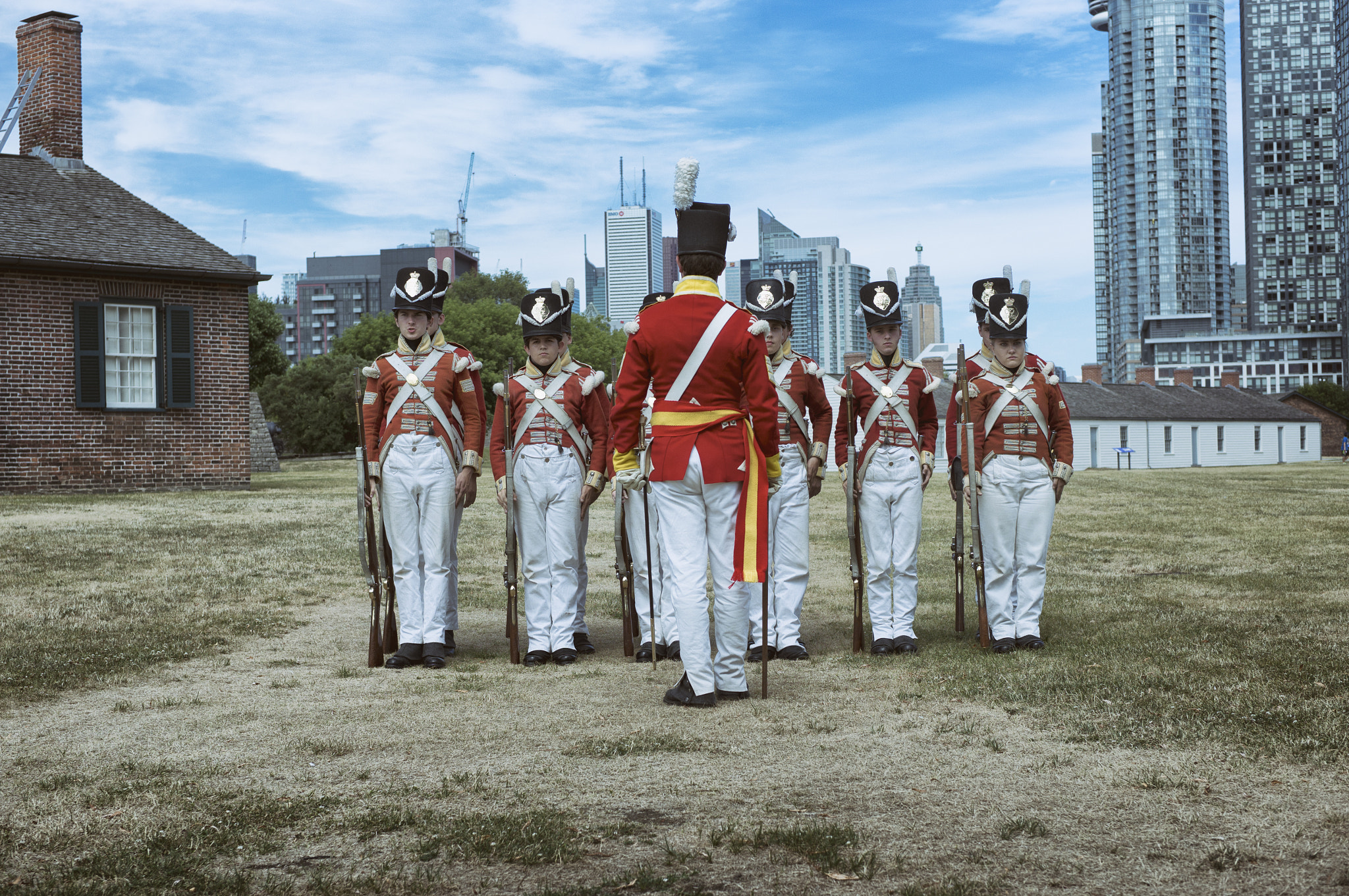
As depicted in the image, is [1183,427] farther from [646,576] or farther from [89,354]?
[646,576]

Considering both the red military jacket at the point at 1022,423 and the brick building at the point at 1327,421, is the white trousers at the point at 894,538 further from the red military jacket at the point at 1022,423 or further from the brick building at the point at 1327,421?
the brick building at the point at 1327,421

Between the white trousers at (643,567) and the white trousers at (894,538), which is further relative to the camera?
the white trousers at (643,567)

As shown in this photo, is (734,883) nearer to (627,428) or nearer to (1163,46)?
(627,428)

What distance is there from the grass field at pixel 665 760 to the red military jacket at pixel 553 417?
1370mm

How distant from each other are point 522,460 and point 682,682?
2.06 m

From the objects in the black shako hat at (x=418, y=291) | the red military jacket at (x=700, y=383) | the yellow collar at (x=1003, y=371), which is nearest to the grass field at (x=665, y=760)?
the red military jacket at (x=700, y=383)

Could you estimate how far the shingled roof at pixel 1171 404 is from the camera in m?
71.5

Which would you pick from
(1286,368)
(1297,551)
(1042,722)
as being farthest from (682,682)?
(1286,368)

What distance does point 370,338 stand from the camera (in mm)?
63156

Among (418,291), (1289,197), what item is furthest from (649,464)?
(1289,197)

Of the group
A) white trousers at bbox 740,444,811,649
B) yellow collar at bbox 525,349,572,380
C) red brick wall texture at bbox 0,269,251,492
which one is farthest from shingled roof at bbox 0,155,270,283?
white trousers at bbox 740,444,811,649

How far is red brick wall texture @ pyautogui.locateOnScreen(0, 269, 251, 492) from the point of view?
73.7 ft

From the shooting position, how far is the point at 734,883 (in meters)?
3.86

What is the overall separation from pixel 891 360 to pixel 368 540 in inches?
143
